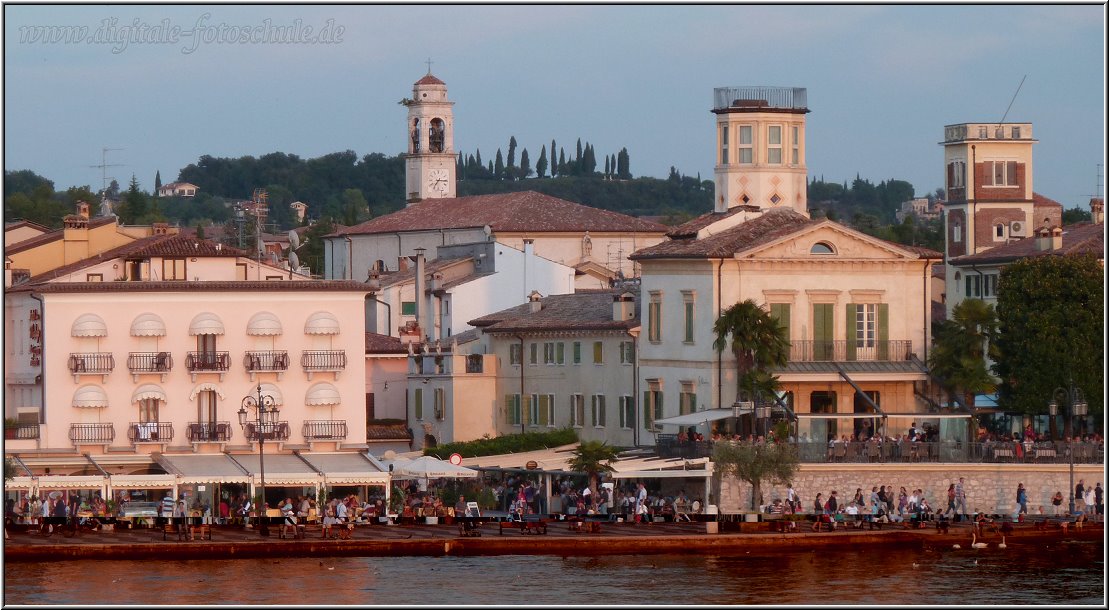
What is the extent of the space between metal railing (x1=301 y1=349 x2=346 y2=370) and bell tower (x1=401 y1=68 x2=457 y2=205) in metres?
64.2

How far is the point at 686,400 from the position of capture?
211ft

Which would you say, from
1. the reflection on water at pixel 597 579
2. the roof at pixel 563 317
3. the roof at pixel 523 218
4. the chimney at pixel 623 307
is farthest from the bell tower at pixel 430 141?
A: the reflection on water at pixel 597 579

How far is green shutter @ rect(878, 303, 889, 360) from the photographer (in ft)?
Answer: 212

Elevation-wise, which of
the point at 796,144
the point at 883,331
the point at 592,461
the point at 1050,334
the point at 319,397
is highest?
the point at 796,144

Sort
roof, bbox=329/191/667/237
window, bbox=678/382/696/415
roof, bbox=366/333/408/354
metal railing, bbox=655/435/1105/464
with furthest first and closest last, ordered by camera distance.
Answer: roof, bbox=329/191/667/237, roof, bbox=366/333/408/354, window, bbox=678/382/696/415, metal railing, bbox=655/435/1105/464

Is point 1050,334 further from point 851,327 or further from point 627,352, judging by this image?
point 627,352

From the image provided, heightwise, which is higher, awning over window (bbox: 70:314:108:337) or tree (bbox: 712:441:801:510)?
awning over window (bbox: 70:314:108:337)

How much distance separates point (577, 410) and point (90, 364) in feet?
47.3

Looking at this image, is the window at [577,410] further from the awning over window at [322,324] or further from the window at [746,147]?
the window at [746,147]

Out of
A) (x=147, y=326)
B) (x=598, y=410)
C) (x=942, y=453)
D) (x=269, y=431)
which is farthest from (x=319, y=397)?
(x=942, y=453)

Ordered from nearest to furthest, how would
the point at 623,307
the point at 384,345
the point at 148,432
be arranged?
the point at 148,432
the point at 623,307
the point at 384,345

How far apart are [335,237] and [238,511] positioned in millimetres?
57995

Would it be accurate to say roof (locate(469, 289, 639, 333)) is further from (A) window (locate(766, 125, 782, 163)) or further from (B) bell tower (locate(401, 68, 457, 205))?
(B) bell tower (locate(401, 68, 457, 205))

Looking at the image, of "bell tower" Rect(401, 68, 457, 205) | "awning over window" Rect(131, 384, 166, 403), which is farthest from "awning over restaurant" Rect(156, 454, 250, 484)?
"bell tower" Rect(401, 68, 457, 205)
